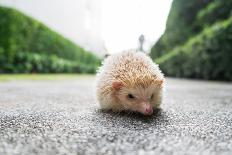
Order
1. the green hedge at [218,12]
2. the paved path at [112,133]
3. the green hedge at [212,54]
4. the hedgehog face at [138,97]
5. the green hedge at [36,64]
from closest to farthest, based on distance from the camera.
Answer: the paved path at [112,133] → the hedgehog face at [138,97] → the green hedge at [212,54] → the green hedge at [36,64] → the green hedge at [218,12]

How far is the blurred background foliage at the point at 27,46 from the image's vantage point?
1335cm

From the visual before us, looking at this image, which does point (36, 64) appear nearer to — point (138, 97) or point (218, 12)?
point (218, 12)

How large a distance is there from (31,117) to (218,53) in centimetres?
1083

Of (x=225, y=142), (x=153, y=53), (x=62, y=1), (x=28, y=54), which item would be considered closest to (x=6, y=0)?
(x=62, y=1)

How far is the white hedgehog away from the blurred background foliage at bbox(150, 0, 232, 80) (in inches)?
367

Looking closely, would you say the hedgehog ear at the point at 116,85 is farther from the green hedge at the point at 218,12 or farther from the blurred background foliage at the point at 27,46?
the green hedge at the point at 218,12

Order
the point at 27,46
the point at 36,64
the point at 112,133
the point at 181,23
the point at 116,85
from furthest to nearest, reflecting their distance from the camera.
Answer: the point at 181,23 < the point at 36,64 < the point at 27,46 < the point at 116,85 < the point at 112,133

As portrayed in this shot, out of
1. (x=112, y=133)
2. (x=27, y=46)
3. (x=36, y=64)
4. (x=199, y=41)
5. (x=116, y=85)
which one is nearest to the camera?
(x=112, y=133)

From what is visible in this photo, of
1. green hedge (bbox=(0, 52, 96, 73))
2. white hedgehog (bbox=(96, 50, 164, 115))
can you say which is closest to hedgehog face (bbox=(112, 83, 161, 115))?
white hedgehog (bbox=(96, 50, 164, 115))

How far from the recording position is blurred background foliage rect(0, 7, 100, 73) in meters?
13.4

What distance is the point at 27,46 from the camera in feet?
49.1

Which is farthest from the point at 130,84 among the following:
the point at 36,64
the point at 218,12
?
the point at 218,12

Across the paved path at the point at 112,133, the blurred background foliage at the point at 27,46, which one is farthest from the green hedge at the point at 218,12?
the paved path at the point at 112,133

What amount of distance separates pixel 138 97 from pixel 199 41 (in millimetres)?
11907
